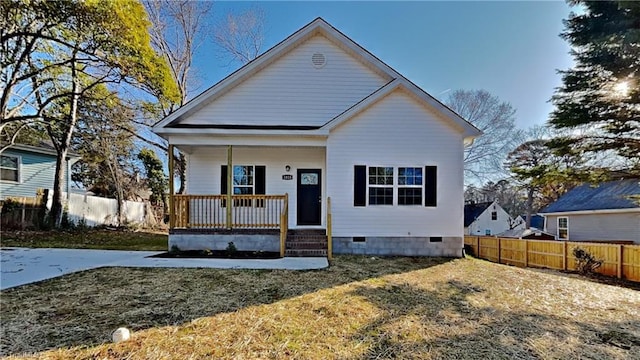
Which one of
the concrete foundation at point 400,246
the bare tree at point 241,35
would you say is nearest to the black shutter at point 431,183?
the concrete foundation at point 400,246

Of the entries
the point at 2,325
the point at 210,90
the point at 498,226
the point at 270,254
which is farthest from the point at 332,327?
the point at 498,226

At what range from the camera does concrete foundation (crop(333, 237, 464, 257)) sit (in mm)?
9555

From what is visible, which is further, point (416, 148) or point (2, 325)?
point (416, 148)

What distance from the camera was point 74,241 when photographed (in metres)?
11.8

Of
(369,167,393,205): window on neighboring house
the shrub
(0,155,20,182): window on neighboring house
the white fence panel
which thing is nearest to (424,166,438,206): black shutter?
(369,167,393,205): window on neighboring house

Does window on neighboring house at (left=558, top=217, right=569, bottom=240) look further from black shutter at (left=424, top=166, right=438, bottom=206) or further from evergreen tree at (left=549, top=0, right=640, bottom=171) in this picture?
black shutter at (left=424, top=166, right=438, bottom=206)

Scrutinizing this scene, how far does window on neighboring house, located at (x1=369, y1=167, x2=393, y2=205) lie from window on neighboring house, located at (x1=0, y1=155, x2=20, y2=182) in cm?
1768

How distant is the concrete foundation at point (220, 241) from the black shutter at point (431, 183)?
4701 millimetres

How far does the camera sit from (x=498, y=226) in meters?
30.9

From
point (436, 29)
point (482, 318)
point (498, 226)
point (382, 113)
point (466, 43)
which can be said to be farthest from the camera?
point (498, 226)

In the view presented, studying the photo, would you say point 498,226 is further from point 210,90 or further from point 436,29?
point 210,90

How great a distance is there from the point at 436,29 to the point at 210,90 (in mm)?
10760

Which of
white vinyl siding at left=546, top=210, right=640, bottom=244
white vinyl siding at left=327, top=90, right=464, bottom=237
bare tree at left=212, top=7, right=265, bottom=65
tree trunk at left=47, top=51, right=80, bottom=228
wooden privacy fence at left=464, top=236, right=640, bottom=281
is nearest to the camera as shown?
white vinyl siding at left=327, top=90, right=464, bottom=237

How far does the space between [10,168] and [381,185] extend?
18.2 m
